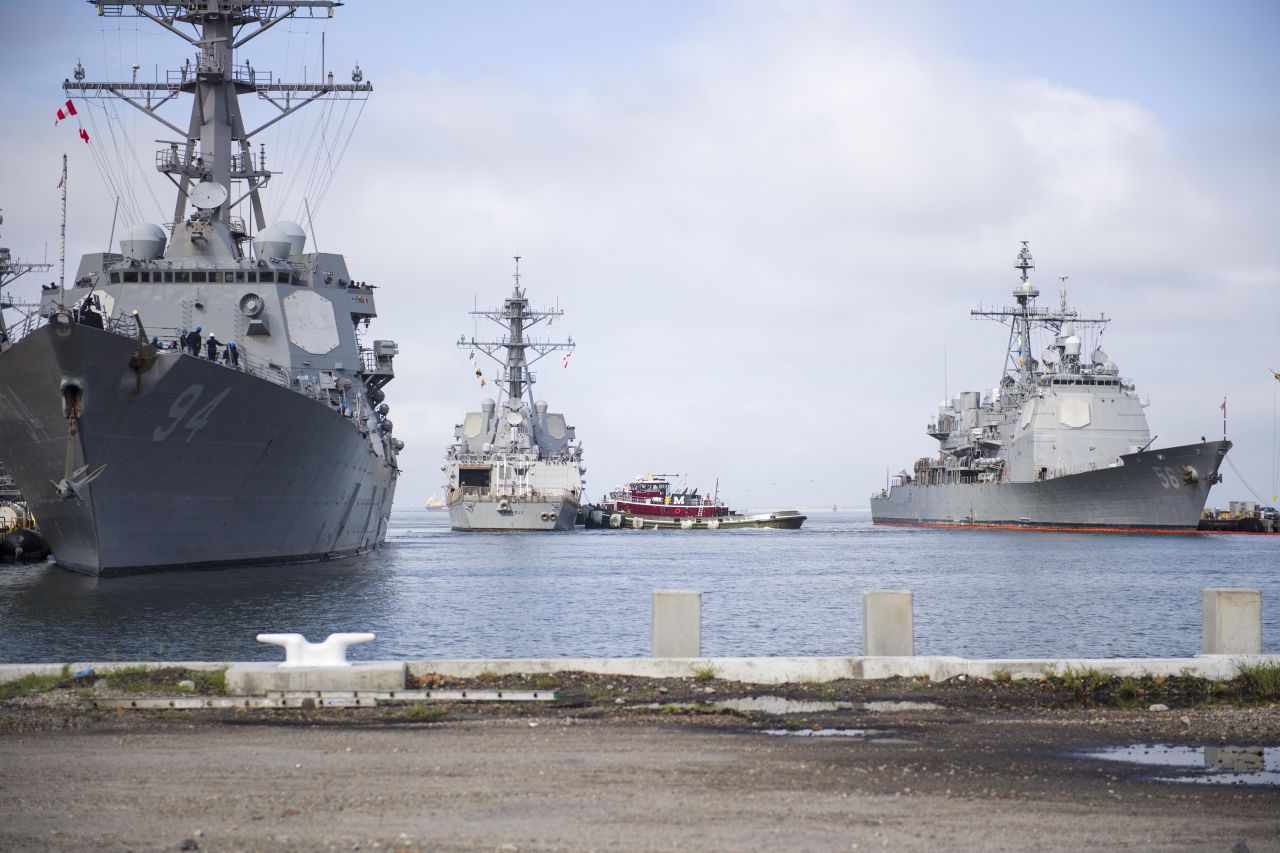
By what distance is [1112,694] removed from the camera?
10.1 meters

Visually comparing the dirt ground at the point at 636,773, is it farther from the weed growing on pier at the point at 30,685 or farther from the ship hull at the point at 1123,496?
the ship hull at the point at 1123,496

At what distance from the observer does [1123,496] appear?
64625 millimetres

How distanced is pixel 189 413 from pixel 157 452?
3.23 feet

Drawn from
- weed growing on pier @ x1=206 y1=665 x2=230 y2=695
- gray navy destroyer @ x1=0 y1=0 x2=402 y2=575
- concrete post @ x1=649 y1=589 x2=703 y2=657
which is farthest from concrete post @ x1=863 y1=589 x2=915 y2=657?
gray navy destroyer @ x1=0 y1=0 x2=402 y2=575

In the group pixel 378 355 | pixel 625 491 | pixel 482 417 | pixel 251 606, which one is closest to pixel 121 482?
pixel 251 606

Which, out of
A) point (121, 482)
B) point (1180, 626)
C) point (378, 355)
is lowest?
point (1180, 626)

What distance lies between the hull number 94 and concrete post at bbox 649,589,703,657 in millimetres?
16813

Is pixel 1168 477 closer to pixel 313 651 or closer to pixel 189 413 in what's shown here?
pixel 189 413

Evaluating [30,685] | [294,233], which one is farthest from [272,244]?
[30,685]

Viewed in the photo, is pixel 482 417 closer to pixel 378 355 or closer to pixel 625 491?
pixel 625 491

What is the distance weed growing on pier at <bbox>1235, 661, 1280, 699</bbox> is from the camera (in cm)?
1004

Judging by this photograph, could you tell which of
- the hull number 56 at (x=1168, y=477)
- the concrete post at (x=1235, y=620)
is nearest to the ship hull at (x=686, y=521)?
the hull number 56 at (x=1168, y=477)

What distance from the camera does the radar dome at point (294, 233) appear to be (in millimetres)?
36625

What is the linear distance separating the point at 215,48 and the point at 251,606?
806 inches
